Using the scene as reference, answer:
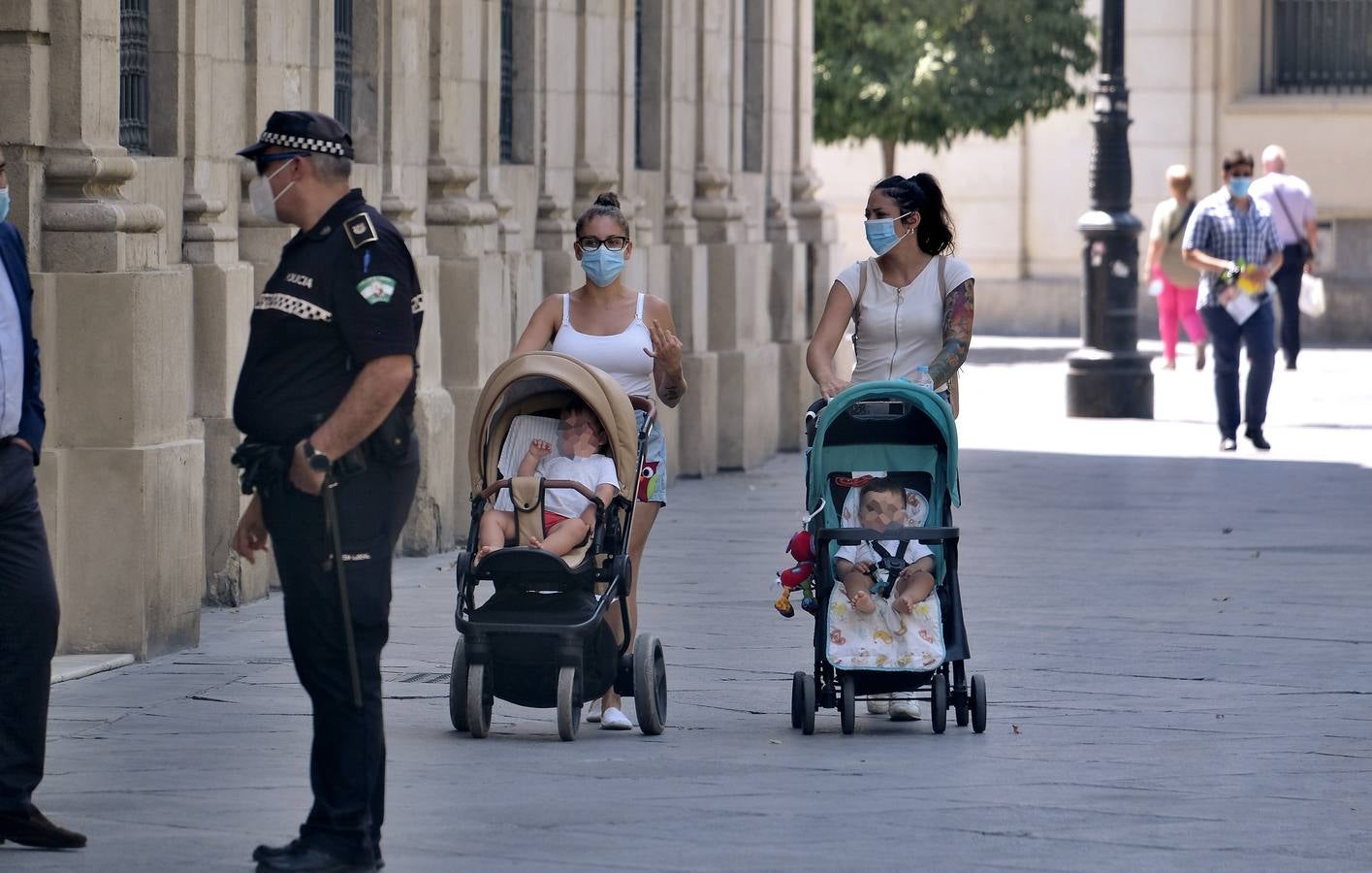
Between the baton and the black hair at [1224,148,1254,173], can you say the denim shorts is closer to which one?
the baton

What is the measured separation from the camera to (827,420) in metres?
8.44

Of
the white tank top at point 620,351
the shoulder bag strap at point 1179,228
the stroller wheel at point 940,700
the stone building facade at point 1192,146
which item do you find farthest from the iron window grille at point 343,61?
the stone building facade at point 1192,146

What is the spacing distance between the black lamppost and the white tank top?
493 inches

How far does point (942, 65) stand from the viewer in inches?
1185

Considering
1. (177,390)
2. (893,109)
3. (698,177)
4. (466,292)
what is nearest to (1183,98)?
(893,109)

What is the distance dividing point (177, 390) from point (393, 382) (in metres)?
3.90

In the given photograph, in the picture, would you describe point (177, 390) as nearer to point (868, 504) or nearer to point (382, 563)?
point (868, 504)

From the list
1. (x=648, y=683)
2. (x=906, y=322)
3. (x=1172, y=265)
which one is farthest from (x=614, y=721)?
(x=1172, y=265)

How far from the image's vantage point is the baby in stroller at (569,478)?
823cm

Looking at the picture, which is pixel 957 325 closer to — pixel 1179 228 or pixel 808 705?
pixel 808 705

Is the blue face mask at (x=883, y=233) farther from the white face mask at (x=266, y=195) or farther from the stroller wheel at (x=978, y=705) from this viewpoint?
the white face mask at (x=266, y=195)

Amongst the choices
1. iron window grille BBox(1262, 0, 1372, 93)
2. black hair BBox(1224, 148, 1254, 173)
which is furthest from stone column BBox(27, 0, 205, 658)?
iron window grille BBox(1262, 0, 1372, 93)

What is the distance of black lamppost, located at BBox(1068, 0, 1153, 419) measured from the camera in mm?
21047

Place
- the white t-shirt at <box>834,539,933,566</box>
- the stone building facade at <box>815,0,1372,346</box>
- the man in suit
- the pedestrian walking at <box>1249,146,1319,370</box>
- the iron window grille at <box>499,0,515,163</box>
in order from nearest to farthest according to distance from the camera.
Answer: the man in suit
the white t-shirt at <box>834,539,933,566</box>
the iron window grille at <box>499,0,515,163</box>
the pedestrian walking at <box>1249,146,1319,370</box>
the stone building facade at <box>815,0,1372,346</box>
